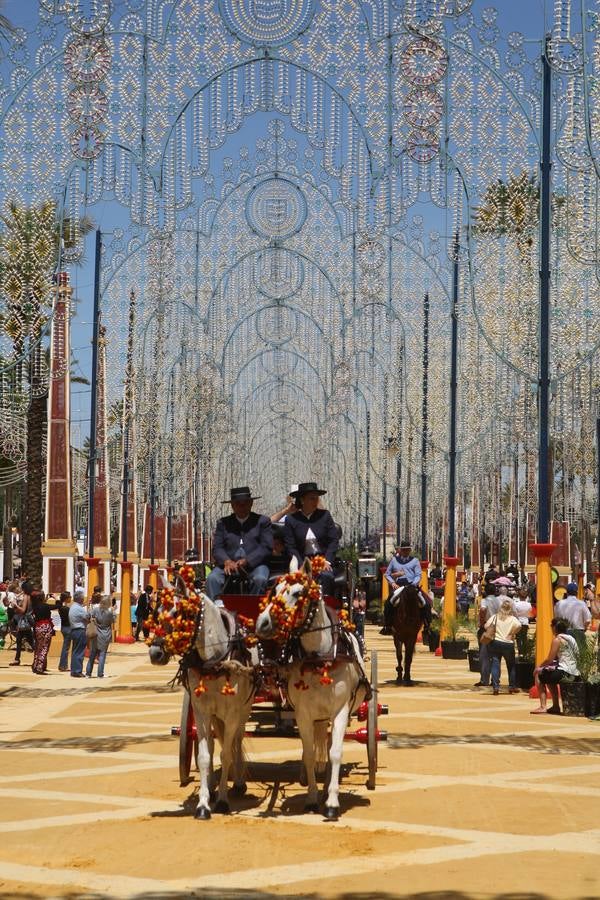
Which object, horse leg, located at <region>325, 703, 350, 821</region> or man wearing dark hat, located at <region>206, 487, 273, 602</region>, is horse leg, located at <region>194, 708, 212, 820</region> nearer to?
horse leg, located at <region>325, 703, 350, 821</region>

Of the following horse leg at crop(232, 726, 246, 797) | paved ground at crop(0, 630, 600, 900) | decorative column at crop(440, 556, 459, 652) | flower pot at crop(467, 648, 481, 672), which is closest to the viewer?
paved ground at crop(0, 630, 600, 900)

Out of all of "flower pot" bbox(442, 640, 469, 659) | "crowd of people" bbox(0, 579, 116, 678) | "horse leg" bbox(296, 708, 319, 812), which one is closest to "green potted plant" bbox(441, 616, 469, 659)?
"flower pot" bbox(442, 640, 469, 659)

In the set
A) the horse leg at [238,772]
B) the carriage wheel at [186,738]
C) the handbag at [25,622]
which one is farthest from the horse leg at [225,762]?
the handbag at [25,622]

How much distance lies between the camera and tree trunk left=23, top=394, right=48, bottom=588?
43500 millimetres

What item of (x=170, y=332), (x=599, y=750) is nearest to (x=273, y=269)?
(x=170, y=332)

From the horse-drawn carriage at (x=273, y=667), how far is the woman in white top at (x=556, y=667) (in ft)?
29.1

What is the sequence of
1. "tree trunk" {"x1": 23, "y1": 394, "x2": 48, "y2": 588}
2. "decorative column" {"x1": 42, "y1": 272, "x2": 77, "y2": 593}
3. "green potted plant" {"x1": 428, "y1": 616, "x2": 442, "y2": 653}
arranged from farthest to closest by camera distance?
"decorative column" {"x1": 42, "y1": 272, "x2": 77, "y2": 593}
"tree trunk" {"x1": 23, "y1": 394, "x2": 48, "y2": 588}
"green potted plant" {"x1": 428, "y1": 616, "x2": 442, "y2": 653}

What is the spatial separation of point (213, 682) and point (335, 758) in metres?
1.11

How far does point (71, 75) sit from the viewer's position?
20.6 metres

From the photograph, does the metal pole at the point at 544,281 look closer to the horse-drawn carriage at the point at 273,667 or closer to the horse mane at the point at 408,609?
the horse mane at the point at 408,609

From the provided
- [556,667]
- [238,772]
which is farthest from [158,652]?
[556,667]

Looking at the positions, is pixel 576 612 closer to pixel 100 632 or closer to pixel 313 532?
pixel 100 632

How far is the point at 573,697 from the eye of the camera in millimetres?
21750

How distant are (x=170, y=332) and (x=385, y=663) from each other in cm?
1119
